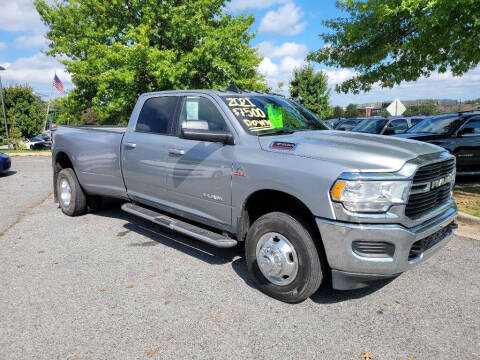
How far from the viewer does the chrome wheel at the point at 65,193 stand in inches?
249

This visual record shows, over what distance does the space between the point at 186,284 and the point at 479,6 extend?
6245 mm

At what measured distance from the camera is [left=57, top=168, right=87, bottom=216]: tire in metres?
6.16

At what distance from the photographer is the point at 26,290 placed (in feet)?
12.0

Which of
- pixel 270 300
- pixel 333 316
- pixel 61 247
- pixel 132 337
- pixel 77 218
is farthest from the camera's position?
pixel 77 218

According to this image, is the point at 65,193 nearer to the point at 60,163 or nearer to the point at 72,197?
the point at 72,197

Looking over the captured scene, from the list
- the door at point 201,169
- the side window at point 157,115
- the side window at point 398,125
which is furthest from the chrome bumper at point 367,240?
the side window at point 398,125

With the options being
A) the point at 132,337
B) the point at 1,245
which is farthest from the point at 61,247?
the point at 132,337

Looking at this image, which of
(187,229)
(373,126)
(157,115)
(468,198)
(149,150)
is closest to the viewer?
(187,229)

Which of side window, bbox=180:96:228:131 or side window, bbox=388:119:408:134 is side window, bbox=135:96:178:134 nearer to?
side window, bbox=180:96:228:131

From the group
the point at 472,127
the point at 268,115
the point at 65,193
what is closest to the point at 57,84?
the point at 65,193

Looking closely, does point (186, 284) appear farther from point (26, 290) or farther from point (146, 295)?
point (26, 290)

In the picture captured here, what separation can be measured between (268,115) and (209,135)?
2.81 ft

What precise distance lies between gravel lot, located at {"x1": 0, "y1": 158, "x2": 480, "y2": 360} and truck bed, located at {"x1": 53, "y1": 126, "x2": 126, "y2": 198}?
1027 mm

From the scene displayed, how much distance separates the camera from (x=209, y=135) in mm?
3545
